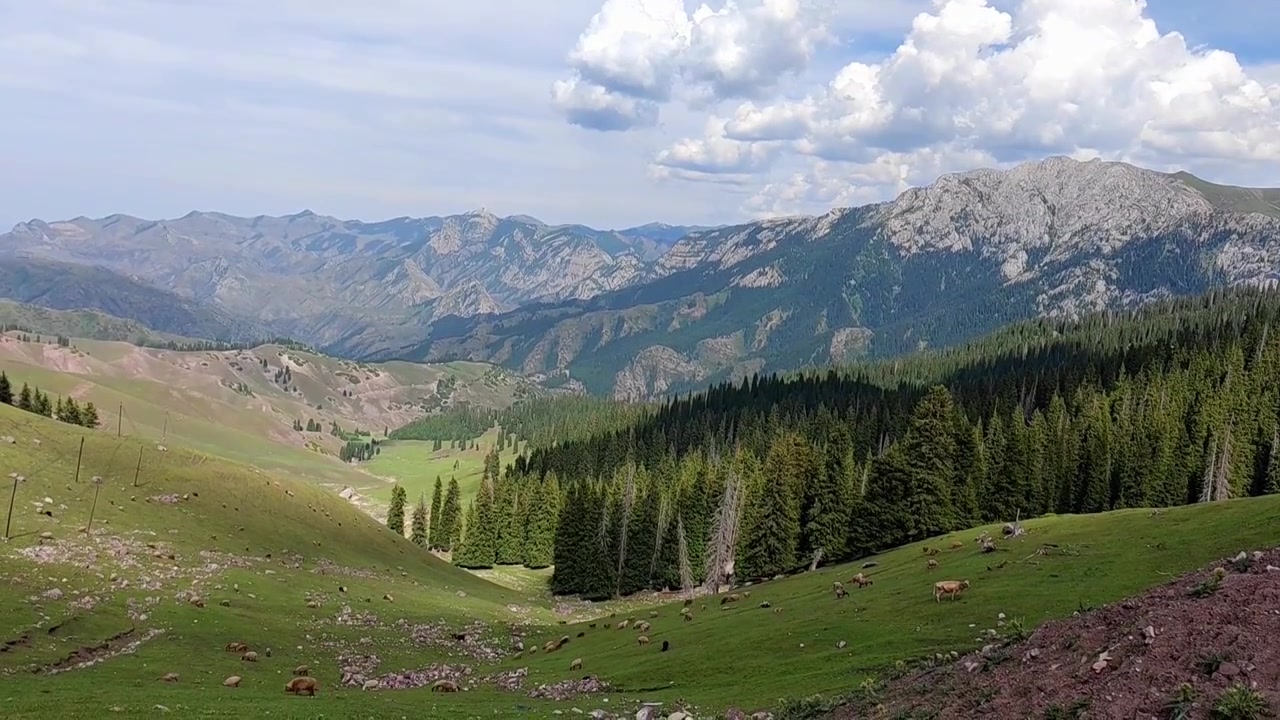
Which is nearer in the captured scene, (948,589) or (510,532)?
(948,589)

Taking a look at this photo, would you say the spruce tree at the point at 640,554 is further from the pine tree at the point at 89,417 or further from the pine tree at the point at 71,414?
the pine tree at the point at 71,414

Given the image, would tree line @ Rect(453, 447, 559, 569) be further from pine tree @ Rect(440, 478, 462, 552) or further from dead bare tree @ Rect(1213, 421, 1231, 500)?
dead bare tree @ Rect(1213, 421, 1231, 500)

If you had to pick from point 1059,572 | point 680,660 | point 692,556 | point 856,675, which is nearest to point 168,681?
point 680,660

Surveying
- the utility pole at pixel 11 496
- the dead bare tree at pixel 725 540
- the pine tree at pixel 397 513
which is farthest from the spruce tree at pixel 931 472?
the pine tree at pixel 397 513

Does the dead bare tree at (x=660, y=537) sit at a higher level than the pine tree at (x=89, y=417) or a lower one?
lower

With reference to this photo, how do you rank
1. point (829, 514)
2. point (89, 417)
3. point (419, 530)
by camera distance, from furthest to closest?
point (419, 530) < point (89, 417) < point (829, 514)

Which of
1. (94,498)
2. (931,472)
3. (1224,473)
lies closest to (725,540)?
(931,472)

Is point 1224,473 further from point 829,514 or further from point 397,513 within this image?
point 397,513

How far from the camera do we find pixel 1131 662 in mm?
18891

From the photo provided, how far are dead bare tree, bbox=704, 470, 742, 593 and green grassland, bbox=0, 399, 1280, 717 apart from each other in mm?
19319

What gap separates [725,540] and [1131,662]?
260 feet

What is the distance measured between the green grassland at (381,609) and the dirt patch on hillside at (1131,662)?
8858 millimetres

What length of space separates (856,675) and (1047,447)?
87.2m

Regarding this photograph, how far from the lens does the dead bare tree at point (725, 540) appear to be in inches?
3664
